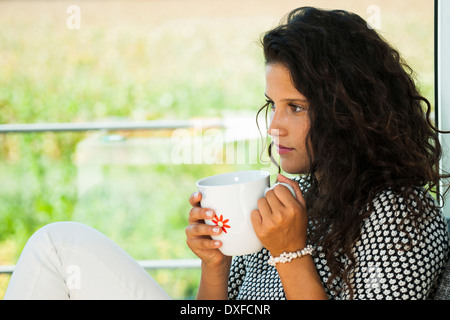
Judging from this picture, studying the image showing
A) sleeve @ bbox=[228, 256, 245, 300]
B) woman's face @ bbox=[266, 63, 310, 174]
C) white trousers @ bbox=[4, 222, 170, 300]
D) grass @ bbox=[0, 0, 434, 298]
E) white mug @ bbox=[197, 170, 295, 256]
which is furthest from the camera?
grass @ bbox=[0, 0, 434, 298]

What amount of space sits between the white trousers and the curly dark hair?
1.34 feet

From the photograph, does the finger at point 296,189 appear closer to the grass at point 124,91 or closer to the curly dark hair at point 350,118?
the curly dark hair at point 350,118

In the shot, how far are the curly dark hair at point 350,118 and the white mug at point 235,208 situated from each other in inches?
7.2

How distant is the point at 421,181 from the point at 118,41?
236 centimetres

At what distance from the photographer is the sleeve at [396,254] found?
3.08 ft

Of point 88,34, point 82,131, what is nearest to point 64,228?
point 82,131

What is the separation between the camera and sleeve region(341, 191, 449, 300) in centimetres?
94

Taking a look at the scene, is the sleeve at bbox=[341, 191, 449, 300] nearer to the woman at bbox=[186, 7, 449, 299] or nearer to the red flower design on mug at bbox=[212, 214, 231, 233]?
the woman at bbox=[186, 7, 449, 299]

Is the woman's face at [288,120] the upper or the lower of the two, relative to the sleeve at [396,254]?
upper

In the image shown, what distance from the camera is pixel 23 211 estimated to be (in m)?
2.35

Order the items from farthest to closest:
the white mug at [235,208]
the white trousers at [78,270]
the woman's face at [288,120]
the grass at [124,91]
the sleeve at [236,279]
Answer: the grass at [124,91] → the sleeve at [236,279] → the woman's face at [288,120] → the white trousers at [78,270] → the white mug at [235,208]

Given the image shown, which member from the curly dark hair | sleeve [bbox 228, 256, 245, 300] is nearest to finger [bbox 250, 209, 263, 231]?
the curly dark hair

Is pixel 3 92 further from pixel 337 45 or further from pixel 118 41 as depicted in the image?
pixel 337 45

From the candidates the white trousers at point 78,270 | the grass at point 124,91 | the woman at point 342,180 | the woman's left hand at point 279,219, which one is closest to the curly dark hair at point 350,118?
the woman at point 342,180
